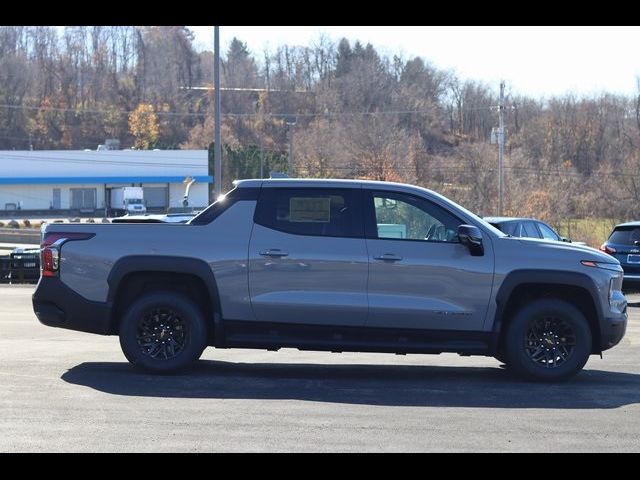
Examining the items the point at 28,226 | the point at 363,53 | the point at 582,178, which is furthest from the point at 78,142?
the point at 582,178

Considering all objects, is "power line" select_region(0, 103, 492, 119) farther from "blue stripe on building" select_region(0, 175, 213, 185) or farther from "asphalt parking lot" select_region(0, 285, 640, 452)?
"asphalt parking lot" select_region(0, 285, 640, 452)

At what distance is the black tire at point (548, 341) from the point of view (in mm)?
9711

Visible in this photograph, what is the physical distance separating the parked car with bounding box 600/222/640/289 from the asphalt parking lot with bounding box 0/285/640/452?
28.1ft

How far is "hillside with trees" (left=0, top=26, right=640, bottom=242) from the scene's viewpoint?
225 feet

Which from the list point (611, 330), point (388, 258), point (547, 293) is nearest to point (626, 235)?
point (611, 330)

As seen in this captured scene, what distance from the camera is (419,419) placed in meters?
7.95

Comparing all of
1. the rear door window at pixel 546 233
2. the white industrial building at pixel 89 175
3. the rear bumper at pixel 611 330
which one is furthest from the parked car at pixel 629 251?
the white industrial building at pixel 89 175

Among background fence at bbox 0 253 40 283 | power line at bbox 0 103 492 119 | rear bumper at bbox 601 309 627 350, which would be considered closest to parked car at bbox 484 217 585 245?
rear bumper at bbox 601 309 627 350

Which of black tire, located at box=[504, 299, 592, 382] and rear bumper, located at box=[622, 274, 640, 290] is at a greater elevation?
black tire, located at box=[504, 299, 592, 382]

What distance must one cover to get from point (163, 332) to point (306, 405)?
2.06 m

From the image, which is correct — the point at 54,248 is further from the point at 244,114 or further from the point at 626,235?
the point at 244,114

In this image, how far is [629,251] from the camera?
19953 millimetres
